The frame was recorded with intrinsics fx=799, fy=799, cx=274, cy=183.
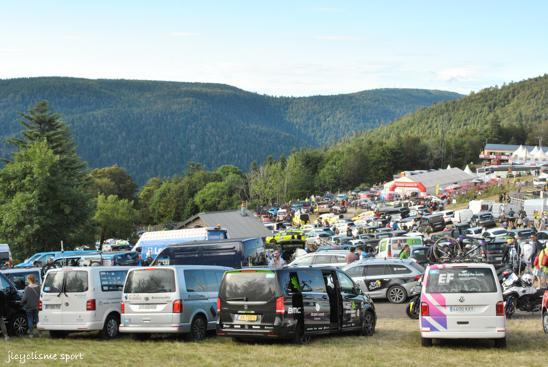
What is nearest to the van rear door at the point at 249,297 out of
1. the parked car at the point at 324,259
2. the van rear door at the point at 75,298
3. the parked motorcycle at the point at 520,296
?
the van rear door at the point at 75,298

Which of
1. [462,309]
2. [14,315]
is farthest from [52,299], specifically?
[462,309]

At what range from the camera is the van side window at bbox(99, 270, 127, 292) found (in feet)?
55.7

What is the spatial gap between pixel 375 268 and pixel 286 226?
63950 mm

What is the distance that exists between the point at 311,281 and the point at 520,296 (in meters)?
6.67

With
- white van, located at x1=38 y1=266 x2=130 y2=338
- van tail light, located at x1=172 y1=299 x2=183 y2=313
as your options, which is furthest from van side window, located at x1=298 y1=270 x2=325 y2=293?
white van, located at x1=38 y1=266 x2=130 y2=338

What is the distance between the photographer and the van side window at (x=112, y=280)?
668 inches

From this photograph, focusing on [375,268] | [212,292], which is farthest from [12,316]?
[375,268]

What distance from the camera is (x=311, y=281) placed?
15711 mm

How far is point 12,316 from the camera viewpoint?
17.8m

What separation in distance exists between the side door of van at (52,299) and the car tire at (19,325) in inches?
48.3

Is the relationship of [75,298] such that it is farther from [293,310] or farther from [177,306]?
[293,310]

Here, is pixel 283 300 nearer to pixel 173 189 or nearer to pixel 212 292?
pixel 212 292

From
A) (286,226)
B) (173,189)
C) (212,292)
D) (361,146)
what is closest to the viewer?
(212,292)

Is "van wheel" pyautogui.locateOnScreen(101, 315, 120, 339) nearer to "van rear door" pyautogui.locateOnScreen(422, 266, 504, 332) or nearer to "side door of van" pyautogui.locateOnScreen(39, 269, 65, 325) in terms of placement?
"side door of van" pyautogui.locateOnScreen(39, 269, 65, 325)
